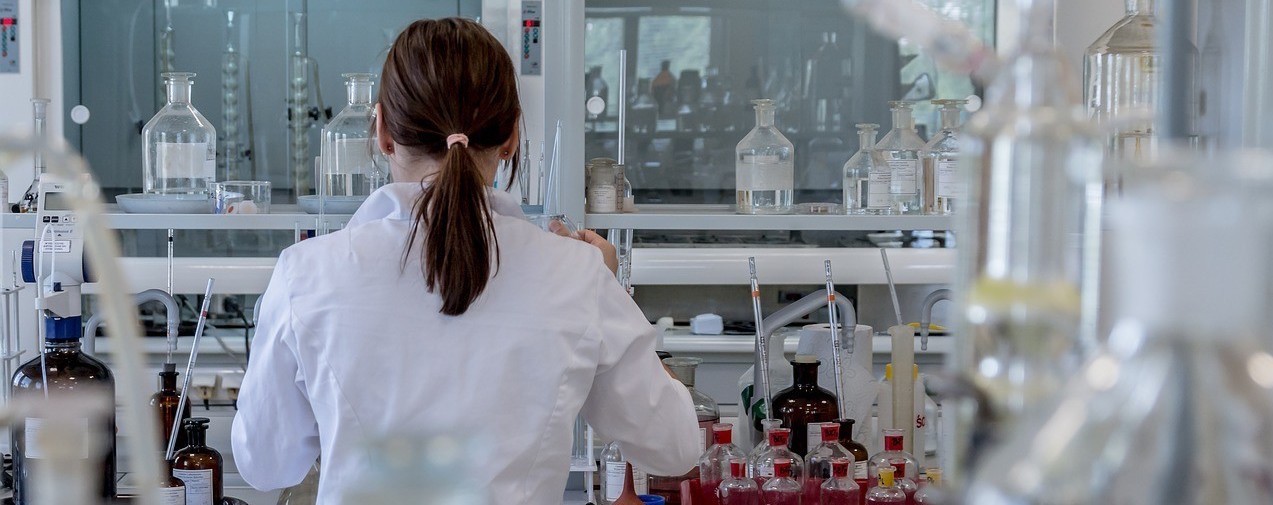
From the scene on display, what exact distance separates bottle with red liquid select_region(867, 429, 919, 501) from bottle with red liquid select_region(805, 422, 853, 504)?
0.20 ft

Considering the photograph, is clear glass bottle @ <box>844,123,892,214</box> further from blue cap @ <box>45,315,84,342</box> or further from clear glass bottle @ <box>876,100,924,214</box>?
blue cap @ <box>45,315,84,342</box>

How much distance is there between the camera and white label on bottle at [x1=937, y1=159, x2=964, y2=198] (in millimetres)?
2022

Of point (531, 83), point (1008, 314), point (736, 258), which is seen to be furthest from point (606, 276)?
point (736, 258)

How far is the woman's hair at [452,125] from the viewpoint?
55.9 inches

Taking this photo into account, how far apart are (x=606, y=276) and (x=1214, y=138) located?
82cm

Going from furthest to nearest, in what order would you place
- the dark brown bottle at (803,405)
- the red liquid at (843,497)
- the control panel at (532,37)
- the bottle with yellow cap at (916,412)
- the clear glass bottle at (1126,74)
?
the control panel at (532,37), the bottle with yellow cap at (916,412), the dark brown bottle at (803,405), the red liquid at (843,497), the clear glass bottle at (1126,74)

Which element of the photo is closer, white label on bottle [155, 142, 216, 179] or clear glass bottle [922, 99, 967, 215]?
clear glass bottle [922, 99, 967, 215]

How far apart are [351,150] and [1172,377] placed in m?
1.96

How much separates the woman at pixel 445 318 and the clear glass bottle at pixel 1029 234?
1.08 meters

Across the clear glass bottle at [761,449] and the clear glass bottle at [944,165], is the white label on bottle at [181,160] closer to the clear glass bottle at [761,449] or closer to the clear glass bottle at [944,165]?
the clear glass bottle at [761,449]

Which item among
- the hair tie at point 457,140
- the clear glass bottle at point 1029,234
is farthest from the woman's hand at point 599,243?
the clear glass bottle at point 1029,234

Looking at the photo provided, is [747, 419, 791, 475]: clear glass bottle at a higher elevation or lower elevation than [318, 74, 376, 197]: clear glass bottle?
lower

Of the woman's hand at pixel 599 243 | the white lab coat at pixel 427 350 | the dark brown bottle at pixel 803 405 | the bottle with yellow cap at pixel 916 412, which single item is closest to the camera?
the white lab coat at pixel 427 350

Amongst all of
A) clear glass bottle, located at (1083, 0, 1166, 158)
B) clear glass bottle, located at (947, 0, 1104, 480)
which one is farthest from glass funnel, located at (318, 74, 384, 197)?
clear glass bottle, located at (947, 0, 1104, 480)
